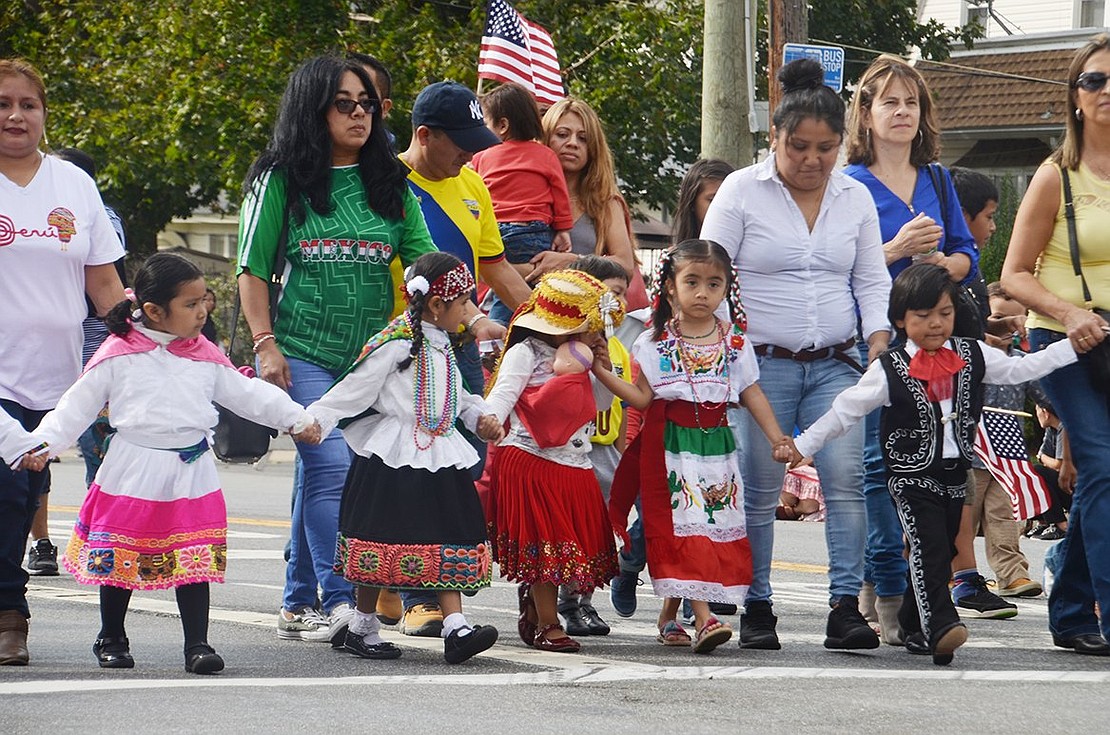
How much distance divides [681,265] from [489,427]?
976 mm

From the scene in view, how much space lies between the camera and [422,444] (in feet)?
22.9

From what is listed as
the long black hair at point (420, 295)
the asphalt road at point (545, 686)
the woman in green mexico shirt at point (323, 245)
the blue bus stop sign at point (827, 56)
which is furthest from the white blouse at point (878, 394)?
the blue bus stop sign at point (827, 56)

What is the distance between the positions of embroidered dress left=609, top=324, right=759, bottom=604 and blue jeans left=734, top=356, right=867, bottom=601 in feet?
0.45

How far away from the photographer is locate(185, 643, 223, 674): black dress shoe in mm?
6535

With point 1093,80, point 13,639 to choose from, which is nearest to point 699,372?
point 1093,80

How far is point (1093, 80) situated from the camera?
732 centimetres

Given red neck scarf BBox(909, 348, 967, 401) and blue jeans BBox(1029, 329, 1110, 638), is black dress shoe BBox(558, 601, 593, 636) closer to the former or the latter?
red neck scarf BBox(909, 348, 967, 401)

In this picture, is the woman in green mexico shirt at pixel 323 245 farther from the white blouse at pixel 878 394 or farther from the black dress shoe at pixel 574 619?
the white blouse at pixel 878 394

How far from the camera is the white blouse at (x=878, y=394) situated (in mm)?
7203

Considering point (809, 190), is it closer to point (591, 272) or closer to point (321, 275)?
point (591, 272)

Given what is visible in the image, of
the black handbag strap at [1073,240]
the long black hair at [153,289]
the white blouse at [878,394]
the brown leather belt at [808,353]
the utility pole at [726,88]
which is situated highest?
the utility pole at [726,88]

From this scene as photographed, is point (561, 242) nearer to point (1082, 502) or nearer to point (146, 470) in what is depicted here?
point (1082, 502)

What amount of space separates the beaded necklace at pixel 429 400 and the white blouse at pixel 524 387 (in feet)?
0.80

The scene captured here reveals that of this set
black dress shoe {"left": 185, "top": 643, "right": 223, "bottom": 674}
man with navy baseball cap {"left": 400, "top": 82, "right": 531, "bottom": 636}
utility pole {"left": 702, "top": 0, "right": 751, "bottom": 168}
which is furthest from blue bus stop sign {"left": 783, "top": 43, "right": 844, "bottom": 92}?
black dress shoe {"left": 185, "top": 643, "right": 223, "bottom": 674}
